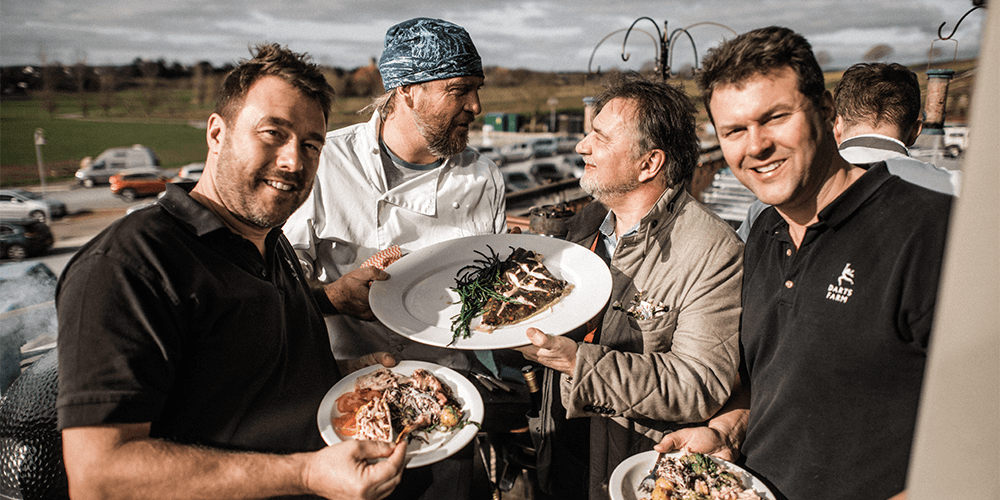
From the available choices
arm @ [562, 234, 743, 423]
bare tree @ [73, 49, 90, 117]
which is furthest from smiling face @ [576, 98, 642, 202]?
bare tree @ [73, 49, 90, 117]

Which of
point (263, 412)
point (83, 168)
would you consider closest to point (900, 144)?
point (263, 412)

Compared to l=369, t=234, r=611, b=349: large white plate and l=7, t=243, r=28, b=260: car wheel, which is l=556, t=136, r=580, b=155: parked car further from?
l=369, t=234, r=611, b=349: large white plate

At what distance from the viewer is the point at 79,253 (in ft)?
5.61

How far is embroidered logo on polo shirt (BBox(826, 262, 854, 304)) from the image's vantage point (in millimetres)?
1772

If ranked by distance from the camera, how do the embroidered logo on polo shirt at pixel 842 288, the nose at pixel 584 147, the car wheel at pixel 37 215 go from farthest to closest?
the car wheel at pixel 37 215, the nose at pixel 584 147, the embroidered logo on polo shirt at pixel 842 288

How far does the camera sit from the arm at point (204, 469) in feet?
5.10

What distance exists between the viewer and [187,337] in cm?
180

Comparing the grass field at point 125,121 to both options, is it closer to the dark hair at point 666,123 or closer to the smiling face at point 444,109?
the smiling face at point 444,109

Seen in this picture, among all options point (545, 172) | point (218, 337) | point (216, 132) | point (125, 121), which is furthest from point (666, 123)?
point (125, 121)

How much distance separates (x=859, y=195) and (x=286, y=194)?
7.53ft

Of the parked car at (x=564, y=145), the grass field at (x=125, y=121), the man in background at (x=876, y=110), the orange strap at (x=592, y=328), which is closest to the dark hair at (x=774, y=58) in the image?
the orange strap at (x=592, y=328)

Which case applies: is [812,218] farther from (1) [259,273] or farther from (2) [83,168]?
(2) [83,168]

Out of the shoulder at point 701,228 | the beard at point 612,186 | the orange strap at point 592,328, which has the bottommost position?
the orange strap at point 592,328

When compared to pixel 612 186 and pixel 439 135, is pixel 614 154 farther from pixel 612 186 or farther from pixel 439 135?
pixel 439 135
